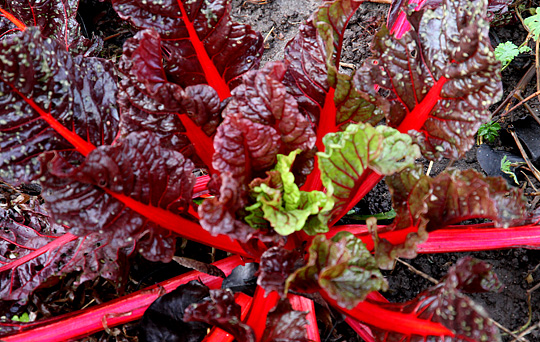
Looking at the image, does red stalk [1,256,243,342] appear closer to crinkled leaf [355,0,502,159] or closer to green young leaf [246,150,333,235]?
green young leaf [246,150,333,235]

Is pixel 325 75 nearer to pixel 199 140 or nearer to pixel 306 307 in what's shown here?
pixel 199 140

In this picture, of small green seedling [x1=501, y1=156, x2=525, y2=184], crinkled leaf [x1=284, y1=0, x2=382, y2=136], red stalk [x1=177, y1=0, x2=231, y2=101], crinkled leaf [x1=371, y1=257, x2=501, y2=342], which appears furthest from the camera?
small green seedling [x1=501, y1=156, x2=525, y2=184]

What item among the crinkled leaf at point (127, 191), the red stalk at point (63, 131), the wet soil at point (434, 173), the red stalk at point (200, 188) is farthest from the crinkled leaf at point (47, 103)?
the wet soil at point (434, 173)

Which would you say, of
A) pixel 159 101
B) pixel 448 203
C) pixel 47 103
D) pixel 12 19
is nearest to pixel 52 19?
pixel 12 19

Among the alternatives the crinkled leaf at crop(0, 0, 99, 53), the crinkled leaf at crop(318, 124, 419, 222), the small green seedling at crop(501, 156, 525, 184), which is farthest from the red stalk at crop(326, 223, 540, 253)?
the crinkled leaf at crop(0, 0, 99, 53)

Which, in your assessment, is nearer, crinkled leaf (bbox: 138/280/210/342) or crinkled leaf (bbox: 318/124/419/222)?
crinkled leaf (bbox: 318/124/419/222)

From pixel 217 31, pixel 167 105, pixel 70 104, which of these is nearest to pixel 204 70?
pixel 217 31
